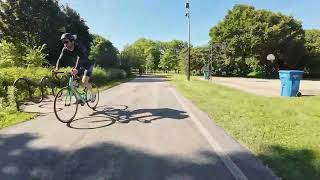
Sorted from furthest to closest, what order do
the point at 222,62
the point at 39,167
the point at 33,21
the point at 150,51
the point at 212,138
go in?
the point at 150,51
the point at 222,62
the point at 33,21
the point at 212,138
the point at 39,167

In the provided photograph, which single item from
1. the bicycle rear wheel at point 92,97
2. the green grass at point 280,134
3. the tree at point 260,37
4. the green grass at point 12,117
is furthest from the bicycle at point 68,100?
the tree at point 260,37

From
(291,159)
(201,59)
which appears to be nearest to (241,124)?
(291,159)

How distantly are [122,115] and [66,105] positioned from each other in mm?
1673

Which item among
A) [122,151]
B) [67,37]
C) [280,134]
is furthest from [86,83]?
[280,134]

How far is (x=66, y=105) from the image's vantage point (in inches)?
357

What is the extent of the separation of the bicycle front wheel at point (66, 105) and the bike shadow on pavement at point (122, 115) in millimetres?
235

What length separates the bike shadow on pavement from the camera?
873 cm

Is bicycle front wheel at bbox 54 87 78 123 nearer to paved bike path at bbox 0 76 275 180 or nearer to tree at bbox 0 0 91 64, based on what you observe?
paved bike path at bbox 0 76 275 180

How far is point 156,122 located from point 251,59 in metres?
58.5

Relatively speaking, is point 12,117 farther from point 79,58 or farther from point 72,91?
point 79,58

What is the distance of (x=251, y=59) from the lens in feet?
212

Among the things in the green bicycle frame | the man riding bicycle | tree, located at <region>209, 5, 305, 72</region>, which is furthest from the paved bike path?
tree, located at <region>209, 5, 305, 72</region>

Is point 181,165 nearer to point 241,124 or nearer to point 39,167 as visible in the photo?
point 39,167

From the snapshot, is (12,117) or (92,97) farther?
(92,97)
